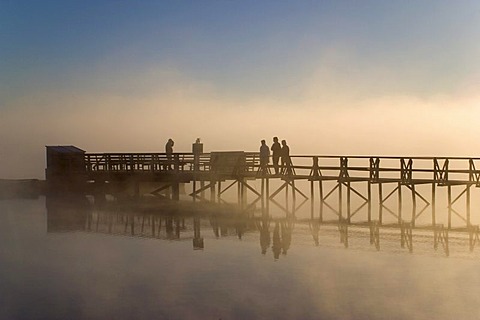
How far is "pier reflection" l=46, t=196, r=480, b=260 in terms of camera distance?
74.5 ft

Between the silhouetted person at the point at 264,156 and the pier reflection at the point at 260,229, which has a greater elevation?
the silhouetted person at the point at 264,156

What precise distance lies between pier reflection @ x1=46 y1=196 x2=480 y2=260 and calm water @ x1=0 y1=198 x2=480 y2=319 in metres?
0.08

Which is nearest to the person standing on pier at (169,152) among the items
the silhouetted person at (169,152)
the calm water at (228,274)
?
the silhouetted person at (169,152)

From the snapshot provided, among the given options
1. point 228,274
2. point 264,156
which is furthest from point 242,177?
point 228,274

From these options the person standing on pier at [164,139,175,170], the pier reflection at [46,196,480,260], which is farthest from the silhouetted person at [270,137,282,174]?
the person standing on pier at [164,139,175,170]

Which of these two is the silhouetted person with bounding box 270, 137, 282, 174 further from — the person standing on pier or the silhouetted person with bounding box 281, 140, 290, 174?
the person standing on pier

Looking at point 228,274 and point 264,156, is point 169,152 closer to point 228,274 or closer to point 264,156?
point 264,156

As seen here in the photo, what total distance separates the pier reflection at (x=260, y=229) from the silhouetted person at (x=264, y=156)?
133 inches

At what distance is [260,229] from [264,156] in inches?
375

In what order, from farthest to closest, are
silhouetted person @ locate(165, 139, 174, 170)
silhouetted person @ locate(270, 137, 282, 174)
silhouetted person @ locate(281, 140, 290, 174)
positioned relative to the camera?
1. silhouetted person @ locate(165, 139, 174, 170)
2. silhouetted person @ locate(270, 137, 282, 174)
3. silhouetted person @ locate(281, 140, 290, 174)

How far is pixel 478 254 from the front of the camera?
20562 millimetres

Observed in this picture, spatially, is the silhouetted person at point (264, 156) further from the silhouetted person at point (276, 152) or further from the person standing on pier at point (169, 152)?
the person standing on pier at point (169, 152)

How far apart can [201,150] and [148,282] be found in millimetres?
22411

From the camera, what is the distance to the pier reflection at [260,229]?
22.7 m
